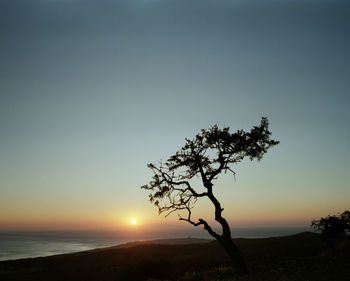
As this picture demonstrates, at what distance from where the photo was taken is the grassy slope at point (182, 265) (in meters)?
17.3

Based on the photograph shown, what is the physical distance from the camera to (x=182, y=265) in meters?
33.0

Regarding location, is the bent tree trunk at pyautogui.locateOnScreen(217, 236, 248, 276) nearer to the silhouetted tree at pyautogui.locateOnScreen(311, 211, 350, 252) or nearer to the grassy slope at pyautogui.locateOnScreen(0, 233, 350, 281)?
the grassy slope at pyautogui.locateOnScreen(0, 233, 350, 281)

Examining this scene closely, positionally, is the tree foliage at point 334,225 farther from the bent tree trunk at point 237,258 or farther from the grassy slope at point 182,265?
the bent tree trunk at point 237,258

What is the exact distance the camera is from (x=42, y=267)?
4047 centimetres

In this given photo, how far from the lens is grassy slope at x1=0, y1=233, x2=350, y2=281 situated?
17.3 m

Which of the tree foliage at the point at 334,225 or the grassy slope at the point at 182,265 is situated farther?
the tree foliage at the point at 334,225

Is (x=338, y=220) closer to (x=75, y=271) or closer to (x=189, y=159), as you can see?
(x=189, y=159)

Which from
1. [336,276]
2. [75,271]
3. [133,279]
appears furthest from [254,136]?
[75,271]

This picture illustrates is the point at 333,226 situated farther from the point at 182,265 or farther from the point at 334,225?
the point at 182,265

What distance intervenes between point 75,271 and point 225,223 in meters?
25.3

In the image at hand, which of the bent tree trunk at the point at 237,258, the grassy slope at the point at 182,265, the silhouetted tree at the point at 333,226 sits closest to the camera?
the grassy slope at the point at 182,265

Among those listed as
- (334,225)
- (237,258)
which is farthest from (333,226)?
(237,258)

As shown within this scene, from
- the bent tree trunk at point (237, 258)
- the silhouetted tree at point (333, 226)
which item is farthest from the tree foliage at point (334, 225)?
the bent tree trunk at point (237, 258)

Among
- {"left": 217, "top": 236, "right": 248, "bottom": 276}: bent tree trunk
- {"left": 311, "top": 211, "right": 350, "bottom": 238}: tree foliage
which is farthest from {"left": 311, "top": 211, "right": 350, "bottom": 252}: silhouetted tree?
{"left": 217, "top": 236, "right": 248, "bottom": 276}: bent tree trunk
